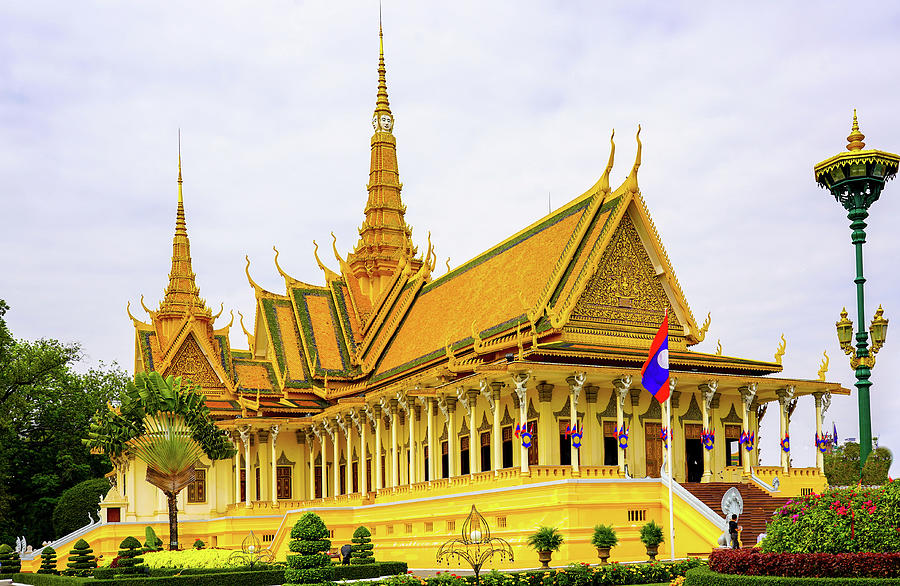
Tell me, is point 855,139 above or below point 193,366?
above

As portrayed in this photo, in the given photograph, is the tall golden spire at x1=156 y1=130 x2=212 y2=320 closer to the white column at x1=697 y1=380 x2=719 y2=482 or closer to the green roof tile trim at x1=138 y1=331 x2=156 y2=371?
the green roof tile trim at x1=138 y1=331 x2=156 y2=371

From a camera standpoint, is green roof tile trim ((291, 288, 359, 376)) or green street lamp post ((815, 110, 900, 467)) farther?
green roof tile trim ((291, 288, 359, 376))

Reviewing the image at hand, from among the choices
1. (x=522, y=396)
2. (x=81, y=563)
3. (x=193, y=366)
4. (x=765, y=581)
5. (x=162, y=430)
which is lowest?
(x=81, y=563)

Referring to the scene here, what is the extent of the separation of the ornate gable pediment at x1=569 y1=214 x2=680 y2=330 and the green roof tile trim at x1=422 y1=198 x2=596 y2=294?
4.71 ft

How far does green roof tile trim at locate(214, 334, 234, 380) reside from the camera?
4452 cm

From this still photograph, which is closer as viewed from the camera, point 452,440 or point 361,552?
point 361,552

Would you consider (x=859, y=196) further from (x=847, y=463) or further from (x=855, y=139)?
(x=847, y=463)

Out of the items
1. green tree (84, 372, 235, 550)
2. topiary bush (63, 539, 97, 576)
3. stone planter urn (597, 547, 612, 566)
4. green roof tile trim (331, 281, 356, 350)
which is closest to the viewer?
stone planter urn (597, 547, 612, 566)

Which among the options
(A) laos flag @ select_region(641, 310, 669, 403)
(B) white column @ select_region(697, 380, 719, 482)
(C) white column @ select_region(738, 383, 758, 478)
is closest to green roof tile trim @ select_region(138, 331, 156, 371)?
(B) white column @ select_region(697, 380, 719, 482)

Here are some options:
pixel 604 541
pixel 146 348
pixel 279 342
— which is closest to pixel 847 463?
pixel 279 342

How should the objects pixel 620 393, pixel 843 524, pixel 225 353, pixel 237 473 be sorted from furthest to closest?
1. pixel 225 353
2. pixel 237 473
3. pixel 620 393
4. pixel 843 524

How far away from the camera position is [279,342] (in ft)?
144

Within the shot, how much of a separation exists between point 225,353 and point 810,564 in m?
34.7

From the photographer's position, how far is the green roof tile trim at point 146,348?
46062mm
